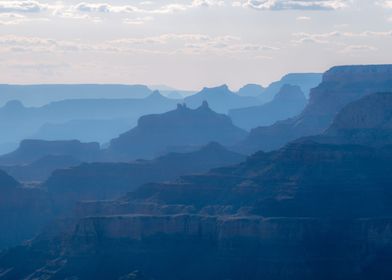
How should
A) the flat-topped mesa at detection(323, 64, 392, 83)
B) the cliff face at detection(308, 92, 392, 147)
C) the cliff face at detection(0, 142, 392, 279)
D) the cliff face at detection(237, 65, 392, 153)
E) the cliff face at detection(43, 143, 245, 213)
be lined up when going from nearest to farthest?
the cliff face at detection(0, 142, 392, 279), the cliff face at detection(308, 92, 392, 147), the cliff face at detection(43, 143, 245, 213), the flat-topped mesa at detection(323, 64, 392, 83), the cliff face at detection(237, 65, 392, 153)

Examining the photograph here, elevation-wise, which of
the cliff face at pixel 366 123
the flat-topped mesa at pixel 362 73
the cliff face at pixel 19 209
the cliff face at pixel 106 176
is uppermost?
the flat-topped mesa at pixel 362 73

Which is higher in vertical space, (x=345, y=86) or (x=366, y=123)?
(x=345, y=86)

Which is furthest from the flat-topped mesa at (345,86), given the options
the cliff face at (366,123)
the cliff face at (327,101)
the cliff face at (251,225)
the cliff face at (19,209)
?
the cliff face at (251,225)

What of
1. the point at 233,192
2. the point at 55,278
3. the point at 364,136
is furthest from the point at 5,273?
the point at 364,136

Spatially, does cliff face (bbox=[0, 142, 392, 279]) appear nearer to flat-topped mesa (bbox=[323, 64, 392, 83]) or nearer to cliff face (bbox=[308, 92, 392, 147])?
cliff face (bbox=[308, 92, 392, 147])

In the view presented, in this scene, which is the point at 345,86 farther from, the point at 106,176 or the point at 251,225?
the point at 251,225

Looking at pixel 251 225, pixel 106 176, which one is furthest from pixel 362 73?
pixel 251 225

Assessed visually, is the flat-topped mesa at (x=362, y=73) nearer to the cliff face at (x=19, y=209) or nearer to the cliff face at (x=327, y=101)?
the cliff face at (x=327, y=101)

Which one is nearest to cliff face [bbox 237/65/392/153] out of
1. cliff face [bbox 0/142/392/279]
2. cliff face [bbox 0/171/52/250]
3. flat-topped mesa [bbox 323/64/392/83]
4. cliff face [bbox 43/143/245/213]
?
flat-topped mesa [bbox 323/64/392/83]
